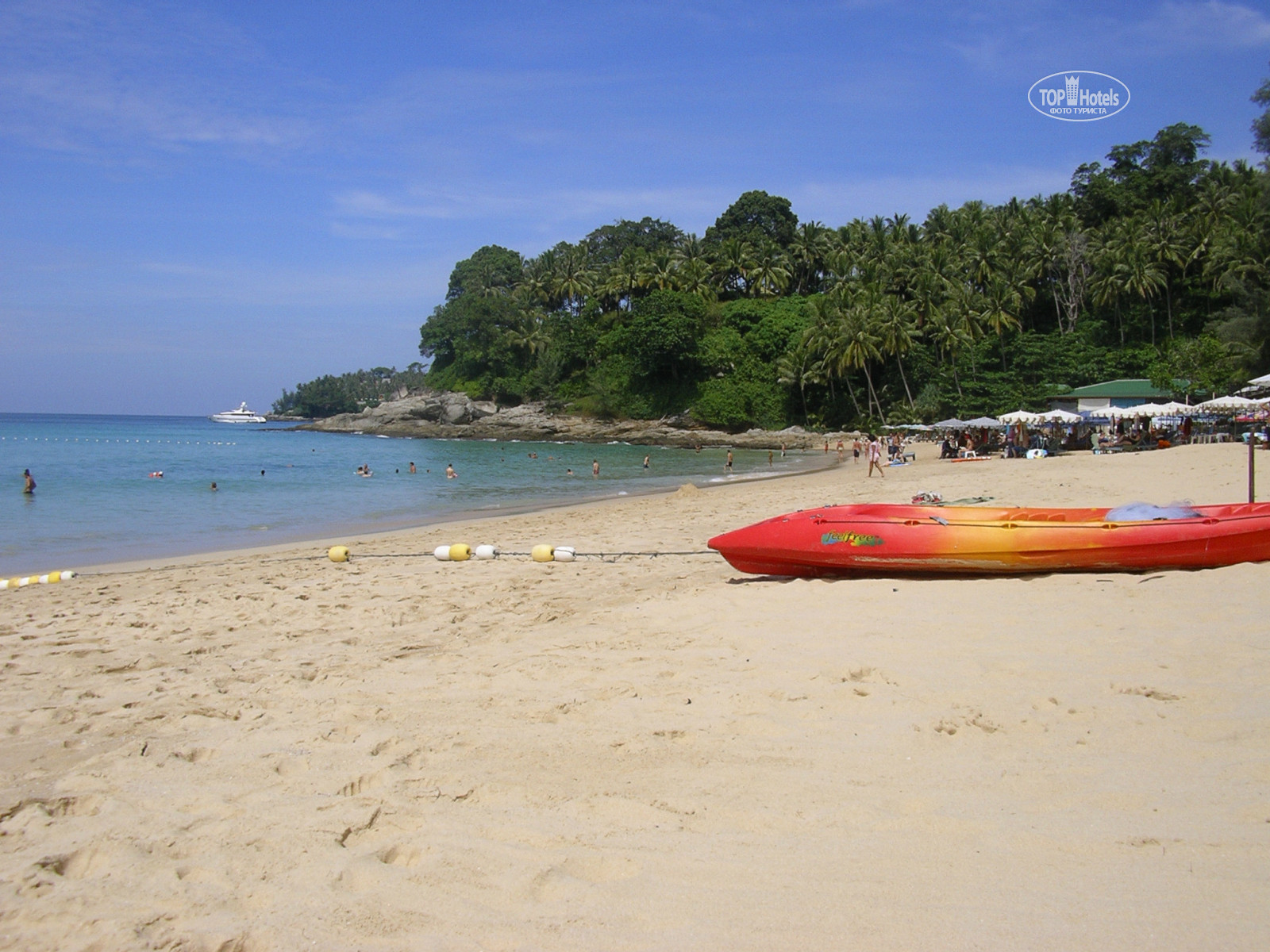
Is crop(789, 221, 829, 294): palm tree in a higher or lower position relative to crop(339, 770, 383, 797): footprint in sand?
higher

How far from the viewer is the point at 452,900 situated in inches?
115

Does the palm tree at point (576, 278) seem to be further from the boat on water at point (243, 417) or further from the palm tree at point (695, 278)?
the boat on water at point (243, 417)

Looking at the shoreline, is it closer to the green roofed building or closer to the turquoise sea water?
the turquoise sea water

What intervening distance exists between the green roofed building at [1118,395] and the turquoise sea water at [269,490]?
12719 mm

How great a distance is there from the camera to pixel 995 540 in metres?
7.19

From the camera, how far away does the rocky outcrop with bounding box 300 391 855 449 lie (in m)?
54.6

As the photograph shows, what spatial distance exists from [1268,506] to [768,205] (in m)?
67.6

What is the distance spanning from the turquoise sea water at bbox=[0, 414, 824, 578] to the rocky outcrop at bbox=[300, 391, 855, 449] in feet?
17.1

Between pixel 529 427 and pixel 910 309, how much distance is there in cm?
3097

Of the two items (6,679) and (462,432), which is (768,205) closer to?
(462,432)

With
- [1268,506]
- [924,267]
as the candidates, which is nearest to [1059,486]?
[1268,506]

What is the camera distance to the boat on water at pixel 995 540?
6.86 meters

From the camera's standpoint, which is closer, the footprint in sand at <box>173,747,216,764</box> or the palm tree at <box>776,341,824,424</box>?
the footprint in sand at <box>173,747,216,764</box>

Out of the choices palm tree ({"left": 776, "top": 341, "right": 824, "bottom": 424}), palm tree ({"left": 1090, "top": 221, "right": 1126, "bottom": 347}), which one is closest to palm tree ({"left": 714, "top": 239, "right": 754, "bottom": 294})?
palm tree ({"left": 776, "top": 341, "right": 824, "bottom": 424})
